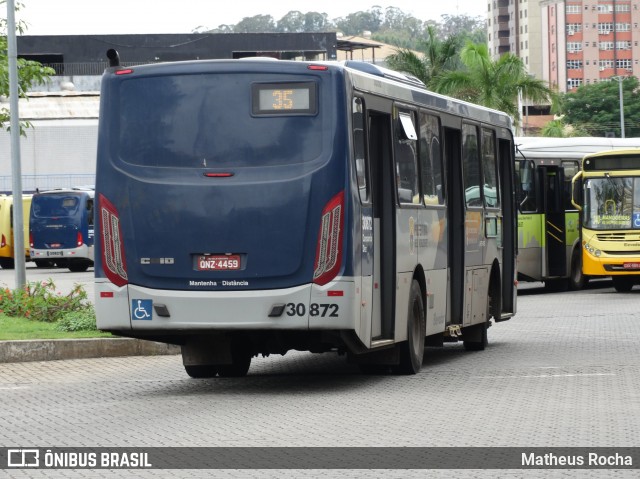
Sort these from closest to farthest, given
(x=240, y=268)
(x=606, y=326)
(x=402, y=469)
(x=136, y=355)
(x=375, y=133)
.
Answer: (x=402, y=469) → (x=240, y=268) → (x=375, y=133) → (x=136, y=355) → (x=606, y=326)

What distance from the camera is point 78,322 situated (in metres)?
19.1

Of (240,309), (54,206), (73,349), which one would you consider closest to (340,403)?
(240,309)

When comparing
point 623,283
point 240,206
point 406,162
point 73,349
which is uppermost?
point 406,162

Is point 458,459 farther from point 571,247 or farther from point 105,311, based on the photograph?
point 571,247

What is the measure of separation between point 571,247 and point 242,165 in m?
21.2

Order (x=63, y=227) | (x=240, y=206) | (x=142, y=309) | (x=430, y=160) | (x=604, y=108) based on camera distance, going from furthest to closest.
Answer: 1. (x=604, y=108)
2. (x=63, y=227)
3. (x=430, y=160)
4. (x=142, y=309)
5. (x=240, y=206)

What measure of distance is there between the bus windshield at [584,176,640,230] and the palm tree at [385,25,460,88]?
28.3 meters

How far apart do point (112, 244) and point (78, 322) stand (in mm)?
5576

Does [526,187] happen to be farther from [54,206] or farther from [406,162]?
[54,206]

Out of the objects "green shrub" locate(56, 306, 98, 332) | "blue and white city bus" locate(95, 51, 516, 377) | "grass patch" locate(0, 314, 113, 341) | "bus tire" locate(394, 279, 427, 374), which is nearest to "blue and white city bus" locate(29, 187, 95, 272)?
"grass patch" locate(0, 314, 113, 341)

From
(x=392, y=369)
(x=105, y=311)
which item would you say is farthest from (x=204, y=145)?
(x=392, y=369)

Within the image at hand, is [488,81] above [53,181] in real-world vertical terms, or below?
above

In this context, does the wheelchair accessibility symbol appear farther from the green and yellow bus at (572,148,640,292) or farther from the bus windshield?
the bus windshield

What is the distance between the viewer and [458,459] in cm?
941
